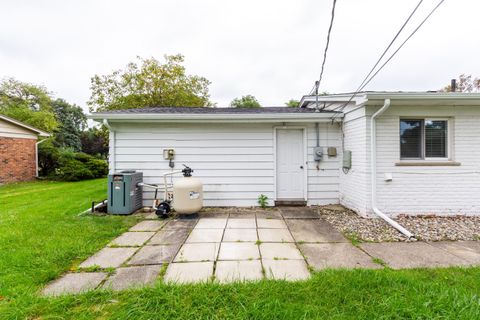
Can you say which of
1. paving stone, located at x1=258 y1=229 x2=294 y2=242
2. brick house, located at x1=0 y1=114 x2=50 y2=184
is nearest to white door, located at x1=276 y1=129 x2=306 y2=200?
paving stone, located at x1=258 y1=229 x2=294 y2=242

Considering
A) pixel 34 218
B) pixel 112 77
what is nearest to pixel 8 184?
pixel 112 77

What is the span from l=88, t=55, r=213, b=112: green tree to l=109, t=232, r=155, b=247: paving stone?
12.0m

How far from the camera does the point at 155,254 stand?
2992 mm

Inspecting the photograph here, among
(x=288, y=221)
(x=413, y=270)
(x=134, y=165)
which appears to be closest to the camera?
(x=413, y=270)

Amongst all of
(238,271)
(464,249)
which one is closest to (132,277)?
(238,271)

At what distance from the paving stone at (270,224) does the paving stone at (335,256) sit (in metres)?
0.92

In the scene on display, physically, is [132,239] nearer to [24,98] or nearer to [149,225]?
[149,225]

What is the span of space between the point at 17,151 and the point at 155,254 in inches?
525

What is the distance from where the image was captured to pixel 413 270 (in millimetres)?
2490

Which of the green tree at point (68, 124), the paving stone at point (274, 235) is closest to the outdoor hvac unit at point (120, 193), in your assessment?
the paving stone at point (274, 235)

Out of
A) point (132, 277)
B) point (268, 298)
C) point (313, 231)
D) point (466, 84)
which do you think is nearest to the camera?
point (268, 298)

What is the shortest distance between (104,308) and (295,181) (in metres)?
4.76

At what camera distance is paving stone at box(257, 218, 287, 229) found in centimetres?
414

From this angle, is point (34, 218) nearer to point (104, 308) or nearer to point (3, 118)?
point (104, 308)
